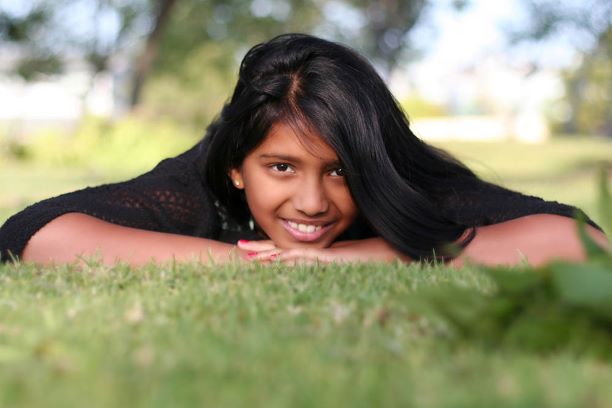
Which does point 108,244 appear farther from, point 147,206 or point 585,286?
point 585,286

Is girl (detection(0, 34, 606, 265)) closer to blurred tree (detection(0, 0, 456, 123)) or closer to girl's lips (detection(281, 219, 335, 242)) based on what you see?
girl's lips (detection(281, 219, 335, 242))

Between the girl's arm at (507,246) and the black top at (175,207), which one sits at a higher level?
the black top at (175,207)

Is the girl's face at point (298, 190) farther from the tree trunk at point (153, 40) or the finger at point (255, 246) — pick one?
the tree trunk at point (153, 40)

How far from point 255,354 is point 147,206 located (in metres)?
2.53

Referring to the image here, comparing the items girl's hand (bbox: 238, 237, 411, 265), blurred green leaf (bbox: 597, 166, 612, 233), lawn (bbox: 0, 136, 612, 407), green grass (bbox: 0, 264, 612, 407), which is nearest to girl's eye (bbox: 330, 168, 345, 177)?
girl's hand (bbox: 238, 237, 411, 265)

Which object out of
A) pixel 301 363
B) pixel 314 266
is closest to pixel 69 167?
pixel 314 266

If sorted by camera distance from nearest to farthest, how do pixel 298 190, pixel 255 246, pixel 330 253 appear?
1. pixel 330 253
2. pixel 255 246
3. pixel 298 190

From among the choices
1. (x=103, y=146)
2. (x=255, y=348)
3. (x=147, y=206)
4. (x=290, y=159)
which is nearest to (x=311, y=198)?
(x=290, y=159)

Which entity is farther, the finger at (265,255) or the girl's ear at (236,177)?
the girl's ear at (236,177)

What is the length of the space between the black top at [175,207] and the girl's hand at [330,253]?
440 millimetres

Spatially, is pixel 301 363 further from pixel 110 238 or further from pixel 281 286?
pixel 110 238

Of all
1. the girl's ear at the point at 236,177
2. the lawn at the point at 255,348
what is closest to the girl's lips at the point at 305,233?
the girl's ear at the point at 236,177

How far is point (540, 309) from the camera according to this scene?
1550mm

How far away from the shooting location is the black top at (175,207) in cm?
353
